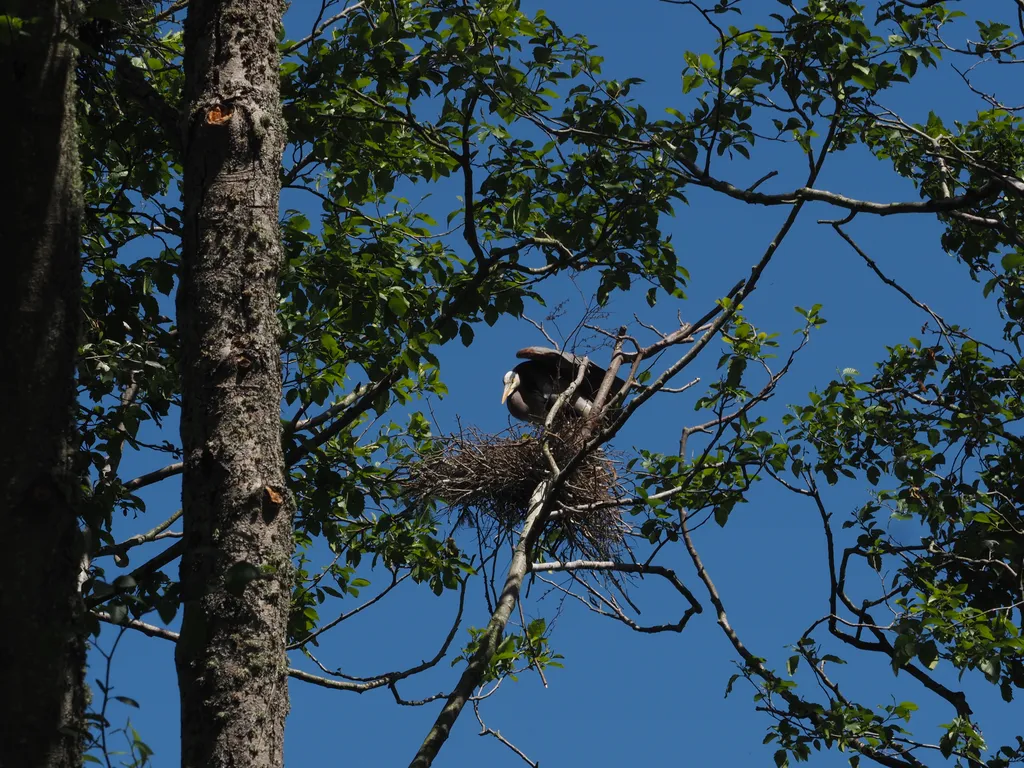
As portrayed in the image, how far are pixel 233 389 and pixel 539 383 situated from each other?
273 inches

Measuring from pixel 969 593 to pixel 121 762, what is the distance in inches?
217

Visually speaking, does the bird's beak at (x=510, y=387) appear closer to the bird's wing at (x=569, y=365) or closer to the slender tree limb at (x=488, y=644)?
the bird's wing at (x=569, y=365)

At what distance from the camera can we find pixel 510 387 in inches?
398

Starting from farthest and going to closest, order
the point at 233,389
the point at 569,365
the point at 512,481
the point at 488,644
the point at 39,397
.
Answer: the point at 569,365 < the point at 512,481 < the point at 488,644 < the point at 233,389 < the point at 39,397

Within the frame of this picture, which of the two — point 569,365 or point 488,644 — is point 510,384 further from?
point 488,644

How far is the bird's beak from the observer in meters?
10.1

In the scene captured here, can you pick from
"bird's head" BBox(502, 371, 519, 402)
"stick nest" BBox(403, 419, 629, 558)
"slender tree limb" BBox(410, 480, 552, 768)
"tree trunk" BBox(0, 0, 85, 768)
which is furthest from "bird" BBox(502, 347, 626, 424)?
"tree trunk" BBox(0, 0, 85, 768)

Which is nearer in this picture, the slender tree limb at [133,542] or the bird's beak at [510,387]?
the slender tree limb at [133,542]

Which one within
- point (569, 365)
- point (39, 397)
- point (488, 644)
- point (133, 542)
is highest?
point (569, 365)

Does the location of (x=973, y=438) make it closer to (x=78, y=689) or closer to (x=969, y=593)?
(x=969, y=593)

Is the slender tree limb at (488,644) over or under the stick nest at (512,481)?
under

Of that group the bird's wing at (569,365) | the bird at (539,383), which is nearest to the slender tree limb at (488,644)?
the bird's wing at (569,365)

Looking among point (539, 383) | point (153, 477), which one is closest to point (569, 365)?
point (539, 383)

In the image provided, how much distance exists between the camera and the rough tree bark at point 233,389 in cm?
301
